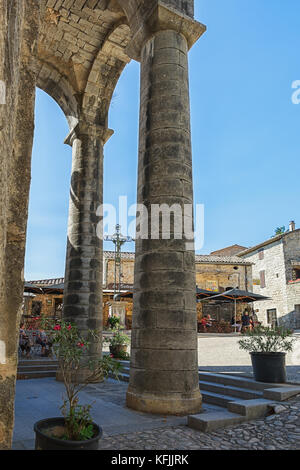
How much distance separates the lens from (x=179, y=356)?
3998 mm

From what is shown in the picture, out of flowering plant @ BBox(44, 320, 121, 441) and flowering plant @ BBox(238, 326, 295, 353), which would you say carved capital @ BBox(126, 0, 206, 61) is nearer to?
flowering plant @ BBox(44, 320, 121, 441)

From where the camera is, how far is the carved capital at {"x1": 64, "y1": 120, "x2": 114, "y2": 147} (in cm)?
773

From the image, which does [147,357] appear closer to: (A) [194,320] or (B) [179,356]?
(B) [179,356]

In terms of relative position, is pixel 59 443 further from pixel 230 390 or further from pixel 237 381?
pixel 237 381

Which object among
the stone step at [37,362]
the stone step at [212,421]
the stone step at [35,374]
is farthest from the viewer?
the stone step at [37,362]

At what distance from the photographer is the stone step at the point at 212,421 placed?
3372 mm

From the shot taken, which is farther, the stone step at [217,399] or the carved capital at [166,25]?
the carved capital at [166,25]

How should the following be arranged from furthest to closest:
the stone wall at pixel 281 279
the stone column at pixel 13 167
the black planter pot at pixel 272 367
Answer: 1. the stone wall at pixel 281 279
2. the black planter pot at pixel 272 367
3. the stone column at pixel 13 167

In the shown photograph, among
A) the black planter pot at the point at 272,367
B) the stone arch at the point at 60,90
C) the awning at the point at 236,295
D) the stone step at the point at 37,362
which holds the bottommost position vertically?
the stone step at the point at 37,362

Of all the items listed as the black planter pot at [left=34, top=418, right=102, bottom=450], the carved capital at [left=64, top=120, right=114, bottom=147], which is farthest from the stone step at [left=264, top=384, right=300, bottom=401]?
the carved capital at [left=64, top=120, right=114, bottom=147]

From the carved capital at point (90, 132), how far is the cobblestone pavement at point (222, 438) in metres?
6.27

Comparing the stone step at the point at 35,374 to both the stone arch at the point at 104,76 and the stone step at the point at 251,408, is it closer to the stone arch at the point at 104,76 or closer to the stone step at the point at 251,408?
the stone step at the point at 251,408

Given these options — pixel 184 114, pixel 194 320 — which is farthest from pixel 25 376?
pixel 184 114

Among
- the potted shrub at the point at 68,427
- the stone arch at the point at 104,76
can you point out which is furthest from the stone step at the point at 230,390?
the stone arch at the point at 104,76
